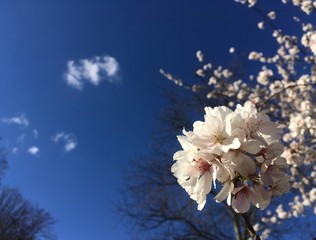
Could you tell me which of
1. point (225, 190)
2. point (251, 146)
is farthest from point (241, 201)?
point (251, 146)

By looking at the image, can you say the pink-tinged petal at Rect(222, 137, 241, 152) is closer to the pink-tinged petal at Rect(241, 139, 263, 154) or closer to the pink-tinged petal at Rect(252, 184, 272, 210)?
the pink-tinged petal at Rect(241, 139, 263, 154)

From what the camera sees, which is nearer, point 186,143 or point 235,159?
point 235,159

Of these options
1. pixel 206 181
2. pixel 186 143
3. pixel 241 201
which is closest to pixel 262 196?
pixel 241 201

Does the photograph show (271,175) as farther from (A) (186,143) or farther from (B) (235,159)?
(A) (186,143)

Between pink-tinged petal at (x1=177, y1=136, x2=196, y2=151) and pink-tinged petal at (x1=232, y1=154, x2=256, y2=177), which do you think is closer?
pink-tinged petal at (x1=232, y1=154, x2=256, y2=177)

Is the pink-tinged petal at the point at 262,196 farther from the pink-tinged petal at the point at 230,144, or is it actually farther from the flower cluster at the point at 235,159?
the pink-tinged petal at the point at 230,144

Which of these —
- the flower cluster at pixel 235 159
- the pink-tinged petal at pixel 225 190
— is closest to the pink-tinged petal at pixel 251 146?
the flower cluster at pixel 235 159

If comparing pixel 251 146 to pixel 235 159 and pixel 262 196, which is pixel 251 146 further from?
pixel 262 196

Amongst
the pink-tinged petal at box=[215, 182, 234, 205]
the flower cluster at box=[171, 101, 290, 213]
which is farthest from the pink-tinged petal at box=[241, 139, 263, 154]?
the pink-tinged petal at box=[215, 182, 234, 205]

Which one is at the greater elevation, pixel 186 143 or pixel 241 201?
pixel 186 143
